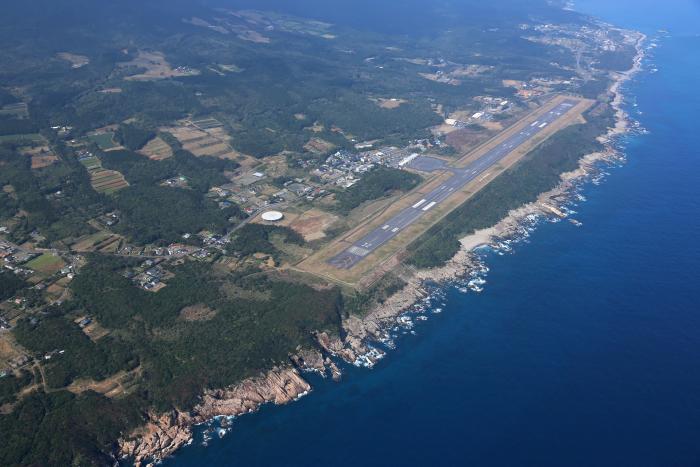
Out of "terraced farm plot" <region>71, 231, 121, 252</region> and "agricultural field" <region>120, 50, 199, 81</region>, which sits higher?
"terraced farm plot" <region>71, 231, 121, 252</region>

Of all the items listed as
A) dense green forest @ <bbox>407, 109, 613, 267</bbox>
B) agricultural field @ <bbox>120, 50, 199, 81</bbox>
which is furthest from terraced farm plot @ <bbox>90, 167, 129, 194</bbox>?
agricultural field @ <bbox>120, 50, 199, 81</bbox>

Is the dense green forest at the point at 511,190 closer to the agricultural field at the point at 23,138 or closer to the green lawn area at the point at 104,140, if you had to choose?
the green lawn area at the point at 104,140

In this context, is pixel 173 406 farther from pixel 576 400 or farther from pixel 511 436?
pixel 576 400

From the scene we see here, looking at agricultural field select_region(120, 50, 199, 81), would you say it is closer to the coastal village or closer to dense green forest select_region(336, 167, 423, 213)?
the coastal village

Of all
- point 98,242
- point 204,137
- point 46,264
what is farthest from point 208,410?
point 204,137

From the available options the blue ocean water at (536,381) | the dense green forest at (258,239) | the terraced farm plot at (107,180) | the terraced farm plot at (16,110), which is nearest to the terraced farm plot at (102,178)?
the terraced farm plot at (107,180)

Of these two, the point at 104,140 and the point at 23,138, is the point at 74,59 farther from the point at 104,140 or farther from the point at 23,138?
the point at 104,140
